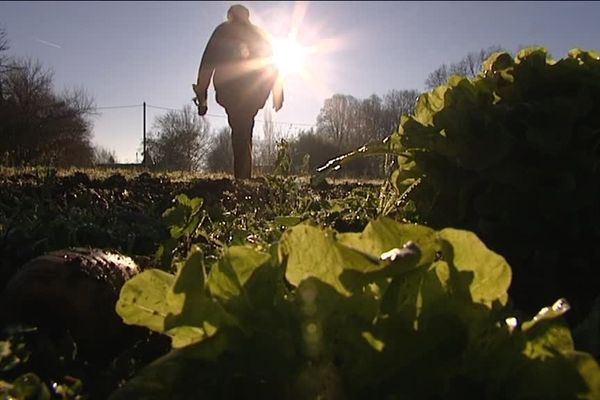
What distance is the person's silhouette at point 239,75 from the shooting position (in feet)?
31.4

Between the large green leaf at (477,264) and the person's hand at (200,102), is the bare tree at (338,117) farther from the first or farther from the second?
the large green leaf at (477,264)

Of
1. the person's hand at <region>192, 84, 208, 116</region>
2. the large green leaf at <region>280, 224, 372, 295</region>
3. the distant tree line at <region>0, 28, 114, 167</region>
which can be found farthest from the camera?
the distant tree line at <region>0, 28, 114, 167</region>

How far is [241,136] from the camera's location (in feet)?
32.6

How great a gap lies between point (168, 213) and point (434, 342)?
111cm

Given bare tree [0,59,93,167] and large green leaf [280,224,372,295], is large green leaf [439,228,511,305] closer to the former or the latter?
large green leaf [280,224,372,295]

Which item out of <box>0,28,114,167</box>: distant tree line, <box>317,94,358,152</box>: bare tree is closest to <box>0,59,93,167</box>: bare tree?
<box>0,28,114,167</box>: distant tree line

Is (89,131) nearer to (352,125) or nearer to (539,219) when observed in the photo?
(352,125)

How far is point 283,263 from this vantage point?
737 millimetres

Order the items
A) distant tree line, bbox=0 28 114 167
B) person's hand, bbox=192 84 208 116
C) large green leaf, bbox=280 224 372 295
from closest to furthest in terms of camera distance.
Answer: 1. large green leaf, bbox=280 224 372 295
2. person's hand, bbox=192 84 208 116
3. distant tree line, bbox=0 28 114 167

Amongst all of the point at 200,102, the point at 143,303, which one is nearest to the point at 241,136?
the point at 200,102

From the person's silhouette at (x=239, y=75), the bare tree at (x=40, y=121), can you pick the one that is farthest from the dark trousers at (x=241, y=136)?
the bare tree at (x=40, y=121)

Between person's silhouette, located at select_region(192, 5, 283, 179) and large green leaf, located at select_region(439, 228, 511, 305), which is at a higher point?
person's silhouette, located at select_region(192, 5, 283, 179)

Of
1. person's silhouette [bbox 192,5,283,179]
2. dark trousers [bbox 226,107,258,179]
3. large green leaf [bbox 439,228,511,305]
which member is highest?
person's silhouette [bbox 192,5,283,179]

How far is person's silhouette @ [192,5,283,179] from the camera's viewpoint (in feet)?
31.4
